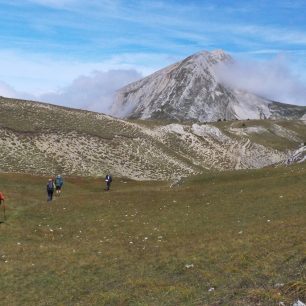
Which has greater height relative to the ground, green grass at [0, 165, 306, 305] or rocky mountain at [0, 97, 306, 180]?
rocky mountain at [0, 97, 306, 180]

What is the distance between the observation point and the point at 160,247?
29.8m

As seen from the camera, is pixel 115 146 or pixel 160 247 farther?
pixel 115 146

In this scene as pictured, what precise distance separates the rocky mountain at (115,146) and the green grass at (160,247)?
5771 centimetres

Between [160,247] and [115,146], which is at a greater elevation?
[115,146]

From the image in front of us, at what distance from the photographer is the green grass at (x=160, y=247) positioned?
19.5 metres

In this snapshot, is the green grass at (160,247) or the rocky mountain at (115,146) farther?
the rocky mountain at (115,146)

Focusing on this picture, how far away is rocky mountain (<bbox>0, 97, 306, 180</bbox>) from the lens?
114500mm

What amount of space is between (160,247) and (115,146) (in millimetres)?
104093

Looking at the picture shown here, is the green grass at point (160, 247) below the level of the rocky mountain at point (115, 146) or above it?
below

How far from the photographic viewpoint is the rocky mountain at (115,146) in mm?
114500

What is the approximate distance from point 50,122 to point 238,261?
12366 cm

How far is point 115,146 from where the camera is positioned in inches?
5226

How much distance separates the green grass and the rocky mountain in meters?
57.7

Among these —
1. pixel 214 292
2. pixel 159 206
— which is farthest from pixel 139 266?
pixel 159 206
